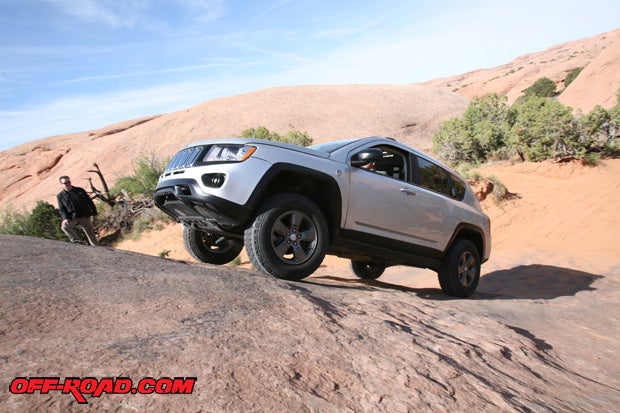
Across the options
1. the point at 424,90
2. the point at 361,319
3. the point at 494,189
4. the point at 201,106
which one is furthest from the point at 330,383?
the point at 424,90

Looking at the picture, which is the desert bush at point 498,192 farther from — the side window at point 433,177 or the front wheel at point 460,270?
the side window at point 433,177

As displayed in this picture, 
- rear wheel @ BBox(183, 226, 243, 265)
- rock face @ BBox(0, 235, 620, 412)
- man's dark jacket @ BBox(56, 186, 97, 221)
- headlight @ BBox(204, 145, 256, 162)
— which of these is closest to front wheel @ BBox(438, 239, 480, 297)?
rock face @ BBox(0, 235, 620, 412)

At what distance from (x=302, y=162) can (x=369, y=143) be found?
108 cm

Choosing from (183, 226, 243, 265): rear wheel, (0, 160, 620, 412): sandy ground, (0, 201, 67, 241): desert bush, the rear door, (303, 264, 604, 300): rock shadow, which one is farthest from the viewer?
(0, 201, 67, 241): desert bush

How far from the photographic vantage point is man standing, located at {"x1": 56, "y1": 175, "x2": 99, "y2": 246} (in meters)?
8.02

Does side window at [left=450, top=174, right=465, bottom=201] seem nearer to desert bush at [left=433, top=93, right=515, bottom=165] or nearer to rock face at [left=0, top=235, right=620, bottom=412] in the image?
rock face at [left=0, top=235, right=620, bottom=412]

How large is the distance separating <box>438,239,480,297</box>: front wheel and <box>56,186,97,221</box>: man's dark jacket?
20.8ft

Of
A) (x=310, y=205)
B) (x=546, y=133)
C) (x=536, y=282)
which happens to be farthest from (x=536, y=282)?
(x=546, y=133)

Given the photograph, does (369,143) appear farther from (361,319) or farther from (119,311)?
(119,311)

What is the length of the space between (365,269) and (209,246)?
3.13 m

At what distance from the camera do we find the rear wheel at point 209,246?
527 centimetres

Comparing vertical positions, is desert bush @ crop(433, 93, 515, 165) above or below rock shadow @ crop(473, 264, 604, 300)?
above

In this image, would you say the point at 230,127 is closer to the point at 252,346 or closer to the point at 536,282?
the point at 536,282

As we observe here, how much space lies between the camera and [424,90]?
42.8 metres
